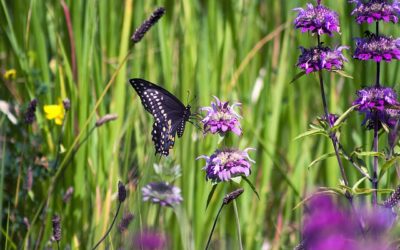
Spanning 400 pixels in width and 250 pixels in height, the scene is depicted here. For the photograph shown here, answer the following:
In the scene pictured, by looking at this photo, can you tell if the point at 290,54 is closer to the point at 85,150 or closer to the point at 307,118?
the point at 307,118

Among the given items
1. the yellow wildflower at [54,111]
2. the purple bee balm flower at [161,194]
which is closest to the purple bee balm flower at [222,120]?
the purple bee balm flower at [161,194]

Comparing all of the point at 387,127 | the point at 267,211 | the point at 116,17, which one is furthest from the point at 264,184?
the point at 387,127

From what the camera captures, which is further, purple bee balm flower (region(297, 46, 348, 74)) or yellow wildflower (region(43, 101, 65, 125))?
yellow wildflower (region(43, 101, 65, 125))

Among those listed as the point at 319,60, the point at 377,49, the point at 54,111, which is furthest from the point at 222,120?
the point at 54,111

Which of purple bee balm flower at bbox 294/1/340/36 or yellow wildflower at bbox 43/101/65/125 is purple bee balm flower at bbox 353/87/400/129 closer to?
purple bee balm flower at bbox 294/1/340/36

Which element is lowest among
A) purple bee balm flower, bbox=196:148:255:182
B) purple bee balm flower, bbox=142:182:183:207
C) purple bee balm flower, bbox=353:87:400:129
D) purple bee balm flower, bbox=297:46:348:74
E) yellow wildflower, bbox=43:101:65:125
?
purple bee balm flower, bbox=142:182:183:207

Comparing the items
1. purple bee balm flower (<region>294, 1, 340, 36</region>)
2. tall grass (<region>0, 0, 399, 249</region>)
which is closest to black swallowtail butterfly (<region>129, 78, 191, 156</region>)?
tall grass (<region>0, 0, 399, 249</region>)
